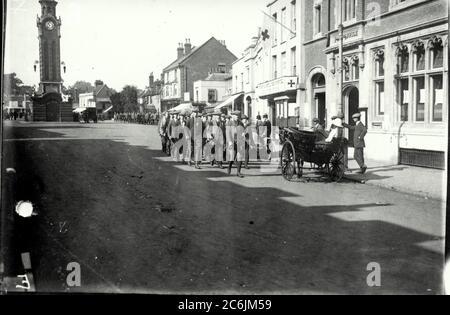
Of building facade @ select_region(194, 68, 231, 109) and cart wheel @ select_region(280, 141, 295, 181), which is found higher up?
building facade @ select_region(194, 68, 231, 109)

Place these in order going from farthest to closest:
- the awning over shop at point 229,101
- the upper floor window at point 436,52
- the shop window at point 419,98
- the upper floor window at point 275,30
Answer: the shop window at point 419,98 → the awning over shop at point 229,101 → the upper floor window at point 436,52 → the upper floor window at point 275,30

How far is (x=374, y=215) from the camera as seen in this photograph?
5770 millimetres

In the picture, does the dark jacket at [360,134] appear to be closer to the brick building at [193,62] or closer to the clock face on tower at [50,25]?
the brick building at [193,62]

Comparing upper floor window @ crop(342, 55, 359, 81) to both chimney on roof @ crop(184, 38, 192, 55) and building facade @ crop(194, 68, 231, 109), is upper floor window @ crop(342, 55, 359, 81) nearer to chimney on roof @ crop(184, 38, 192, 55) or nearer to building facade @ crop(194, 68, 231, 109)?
building facade @ crop(194, 68, 231, 109)

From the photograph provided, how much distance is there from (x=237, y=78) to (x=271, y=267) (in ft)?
11.2

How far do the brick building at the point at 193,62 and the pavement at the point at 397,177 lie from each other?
3.44m

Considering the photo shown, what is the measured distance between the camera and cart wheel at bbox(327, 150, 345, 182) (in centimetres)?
812

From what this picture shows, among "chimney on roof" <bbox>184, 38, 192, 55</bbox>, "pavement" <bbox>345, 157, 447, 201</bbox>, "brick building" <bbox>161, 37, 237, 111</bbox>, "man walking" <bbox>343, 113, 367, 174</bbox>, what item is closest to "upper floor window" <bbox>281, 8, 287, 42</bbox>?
"brick building" <bbox>161, 37, 237, 111</bbox>

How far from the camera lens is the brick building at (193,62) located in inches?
190

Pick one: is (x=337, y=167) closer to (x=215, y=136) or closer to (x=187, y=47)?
(x=215, y=136)

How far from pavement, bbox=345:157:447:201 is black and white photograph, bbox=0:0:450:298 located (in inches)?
1.5

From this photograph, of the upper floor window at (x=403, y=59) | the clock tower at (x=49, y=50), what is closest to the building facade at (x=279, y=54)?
the clock tower at (x=49, y=50)
